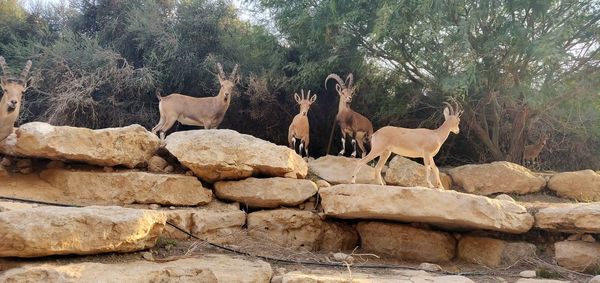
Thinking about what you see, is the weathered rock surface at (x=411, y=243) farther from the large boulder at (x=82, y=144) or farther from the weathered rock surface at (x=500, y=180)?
the large boulder at (x=82, y=144)

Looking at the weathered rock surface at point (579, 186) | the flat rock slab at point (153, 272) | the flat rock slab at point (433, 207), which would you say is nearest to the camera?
the flat rock slab at point (153, 272)

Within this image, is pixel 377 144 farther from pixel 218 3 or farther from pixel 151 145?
pixel 218 3

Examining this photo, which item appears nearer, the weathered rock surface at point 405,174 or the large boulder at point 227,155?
the large boulder at point 227,155

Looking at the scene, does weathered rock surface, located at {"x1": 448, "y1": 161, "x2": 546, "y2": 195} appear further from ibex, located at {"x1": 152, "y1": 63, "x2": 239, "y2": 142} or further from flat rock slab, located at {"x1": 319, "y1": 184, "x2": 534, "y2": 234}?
ibex, located at {"x1": 152, "y1": 63, "x2": 239, "y2": 142}

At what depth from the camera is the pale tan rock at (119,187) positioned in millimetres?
8492

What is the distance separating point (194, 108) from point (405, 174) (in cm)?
444

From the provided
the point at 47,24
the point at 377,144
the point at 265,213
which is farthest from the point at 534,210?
the point at 47,24

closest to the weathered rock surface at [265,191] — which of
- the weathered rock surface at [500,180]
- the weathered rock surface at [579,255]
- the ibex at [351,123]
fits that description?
the ibex at [351,123]

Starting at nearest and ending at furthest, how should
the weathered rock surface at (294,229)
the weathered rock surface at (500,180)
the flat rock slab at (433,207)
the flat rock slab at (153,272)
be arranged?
the flat rock slab at (153,272) < the flat rock slab at (433,207) < the weathered rock surface at (294,229) < the weathered rock surface at (500,180)

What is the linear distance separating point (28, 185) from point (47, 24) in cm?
697

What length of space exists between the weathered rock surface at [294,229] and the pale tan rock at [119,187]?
1195 mm

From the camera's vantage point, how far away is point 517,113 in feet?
38.6

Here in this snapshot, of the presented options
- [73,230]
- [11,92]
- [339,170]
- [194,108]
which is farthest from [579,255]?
[11,92]

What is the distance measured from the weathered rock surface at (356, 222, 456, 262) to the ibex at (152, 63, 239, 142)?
4.01 metres
